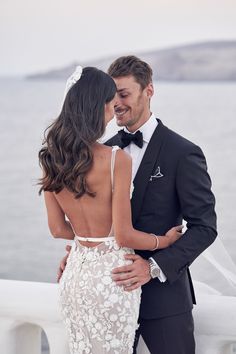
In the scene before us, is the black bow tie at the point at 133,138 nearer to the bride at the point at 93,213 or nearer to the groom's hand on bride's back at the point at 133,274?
the bride at the point at 93,213

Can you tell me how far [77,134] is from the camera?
248 cm

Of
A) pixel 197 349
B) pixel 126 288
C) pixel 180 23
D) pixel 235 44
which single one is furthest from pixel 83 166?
pixel 180 23

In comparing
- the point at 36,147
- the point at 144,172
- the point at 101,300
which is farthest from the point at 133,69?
the point at 36,147

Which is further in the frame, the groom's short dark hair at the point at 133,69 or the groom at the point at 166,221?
the groom's short dark hair at the point at 133,69

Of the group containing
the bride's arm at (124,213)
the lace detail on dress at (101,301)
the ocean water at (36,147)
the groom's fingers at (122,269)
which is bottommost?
the ocean water at (36,147)

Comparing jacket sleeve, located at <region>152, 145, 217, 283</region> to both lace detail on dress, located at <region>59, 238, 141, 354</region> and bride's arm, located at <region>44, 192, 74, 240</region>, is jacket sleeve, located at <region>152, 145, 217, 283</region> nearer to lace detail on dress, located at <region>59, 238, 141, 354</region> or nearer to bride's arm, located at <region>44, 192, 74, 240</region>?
lace detail on dress, located at <region>59, 238, 141, 354</region>

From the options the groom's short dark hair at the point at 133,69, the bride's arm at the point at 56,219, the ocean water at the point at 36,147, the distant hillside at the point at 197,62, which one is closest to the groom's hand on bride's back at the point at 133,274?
the bride's arm at the point at 56,219

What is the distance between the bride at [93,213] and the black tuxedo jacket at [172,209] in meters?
0.06

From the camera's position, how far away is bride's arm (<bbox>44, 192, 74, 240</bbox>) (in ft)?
8.95

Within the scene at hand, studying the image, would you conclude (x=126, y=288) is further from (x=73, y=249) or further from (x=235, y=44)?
(x=235, y=44)

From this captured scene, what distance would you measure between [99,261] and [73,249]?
0.47 ft

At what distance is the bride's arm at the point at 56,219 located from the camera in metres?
2.73

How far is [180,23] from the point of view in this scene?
1488 centimetres

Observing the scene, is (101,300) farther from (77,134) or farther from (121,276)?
(77,134)
